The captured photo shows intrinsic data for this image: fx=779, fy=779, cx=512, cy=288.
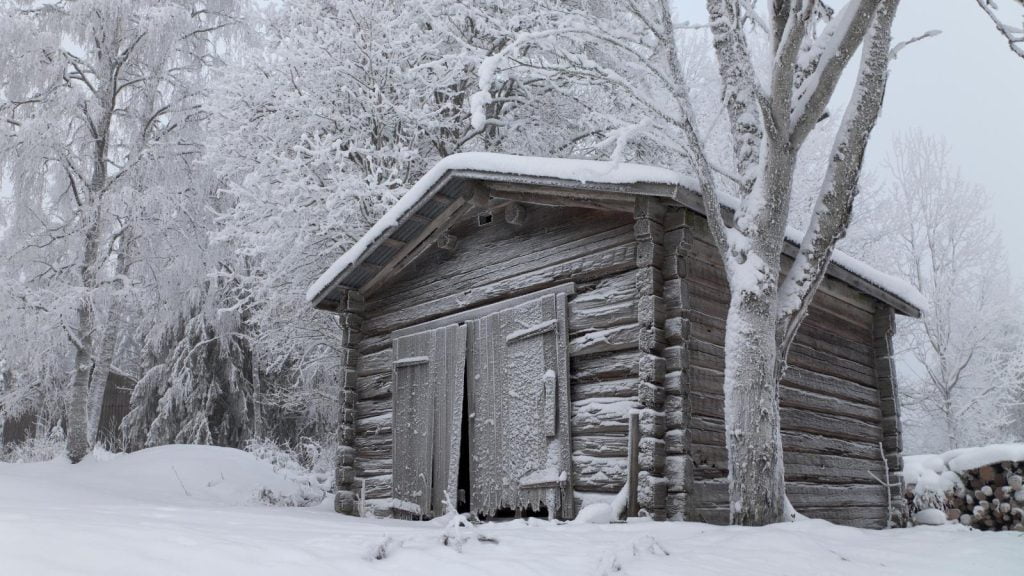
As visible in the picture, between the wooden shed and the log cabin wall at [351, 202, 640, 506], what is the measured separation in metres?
0.02

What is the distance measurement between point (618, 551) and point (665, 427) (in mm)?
2624

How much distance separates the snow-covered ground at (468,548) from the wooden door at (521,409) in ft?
4.19

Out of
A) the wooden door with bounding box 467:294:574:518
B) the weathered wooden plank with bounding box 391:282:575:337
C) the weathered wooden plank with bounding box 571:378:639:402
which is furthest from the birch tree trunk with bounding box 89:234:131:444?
the weathered wooden plank with bounding box 571:378:639:402

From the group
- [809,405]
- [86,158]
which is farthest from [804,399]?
[86,158]

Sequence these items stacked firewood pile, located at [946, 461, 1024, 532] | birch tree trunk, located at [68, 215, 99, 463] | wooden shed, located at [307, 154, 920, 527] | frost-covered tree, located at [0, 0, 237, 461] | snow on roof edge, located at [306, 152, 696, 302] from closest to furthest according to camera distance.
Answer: snow on roof edge, located at [306, 152, 696, 302] < wooden shed, located at [307, 154, 920, 527] < stacked firewood pile, located at [946, 461, 1024, 532] < birch tree trunk, located at [68, 215, 99, 463] < frost-covered tree, located at [0, 0, 237, 461]

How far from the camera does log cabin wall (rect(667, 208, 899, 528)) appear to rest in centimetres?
679

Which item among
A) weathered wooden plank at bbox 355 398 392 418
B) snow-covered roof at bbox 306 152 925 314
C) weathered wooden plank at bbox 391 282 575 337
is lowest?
weathered wooden plank at bbox 355 398 392 418

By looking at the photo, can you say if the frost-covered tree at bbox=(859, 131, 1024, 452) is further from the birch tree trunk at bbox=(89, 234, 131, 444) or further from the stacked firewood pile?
the birch tree trunk at bbox=(89, 234, 131, 444)

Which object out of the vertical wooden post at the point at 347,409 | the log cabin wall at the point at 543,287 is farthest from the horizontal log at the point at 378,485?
the vertical wooden post at the point at 347,409

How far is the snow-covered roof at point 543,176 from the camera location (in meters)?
6.71

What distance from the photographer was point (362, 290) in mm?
10281

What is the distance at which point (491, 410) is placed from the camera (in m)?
8.14

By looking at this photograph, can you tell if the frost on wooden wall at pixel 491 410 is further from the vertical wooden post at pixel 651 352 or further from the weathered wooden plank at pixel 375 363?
the vertical wooden post at pixel 651 352

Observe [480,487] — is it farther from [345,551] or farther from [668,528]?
[345,551]
